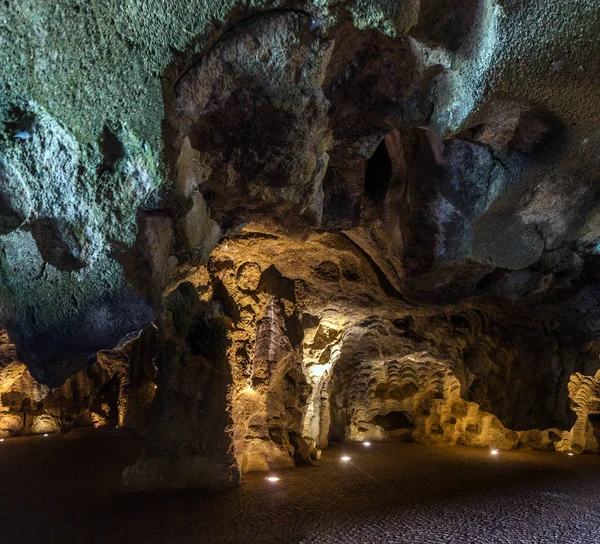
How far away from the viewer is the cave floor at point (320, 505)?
14.1 feet

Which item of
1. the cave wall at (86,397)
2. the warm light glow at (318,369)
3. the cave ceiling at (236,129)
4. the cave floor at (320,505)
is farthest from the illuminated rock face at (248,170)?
the cave wall at (86,397)

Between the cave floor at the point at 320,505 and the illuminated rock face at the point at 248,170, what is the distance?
0.72 metres

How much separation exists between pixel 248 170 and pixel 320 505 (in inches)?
137

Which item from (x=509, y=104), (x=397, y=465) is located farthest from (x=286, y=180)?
(x=397, y=465)

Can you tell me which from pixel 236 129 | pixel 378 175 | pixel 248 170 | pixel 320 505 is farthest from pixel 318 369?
pixel 236 129

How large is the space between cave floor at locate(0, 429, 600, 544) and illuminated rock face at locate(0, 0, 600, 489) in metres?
0.72

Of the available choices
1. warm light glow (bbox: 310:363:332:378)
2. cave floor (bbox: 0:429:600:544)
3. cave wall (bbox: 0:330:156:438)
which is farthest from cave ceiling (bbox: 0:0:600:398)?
cave wall (bbox: 0:330:156:438)

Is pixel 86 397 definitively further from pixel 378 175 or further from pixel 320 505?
pixel 378 175

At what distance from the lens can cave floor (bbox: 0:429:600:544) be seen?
4.30 metres

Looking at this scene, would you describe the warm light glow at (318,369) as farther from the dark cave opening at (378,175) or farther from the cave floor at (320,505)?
the dark cave opening at (378,175)

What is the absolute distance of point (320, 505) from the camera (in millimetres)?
5211

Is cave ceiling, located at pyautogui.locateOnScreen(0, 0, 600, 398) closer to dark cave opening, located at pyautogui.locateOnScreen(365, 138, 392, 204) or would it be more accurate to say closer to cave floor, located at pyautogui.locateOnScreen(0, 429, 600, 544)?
dark cave opening, located at pyautogui.locateOnScreen(365, 138, 392, 204)

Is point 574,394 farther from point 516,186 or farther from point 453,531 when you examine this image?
point 516,186

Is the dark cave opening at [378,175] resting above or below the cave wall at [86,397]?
above
